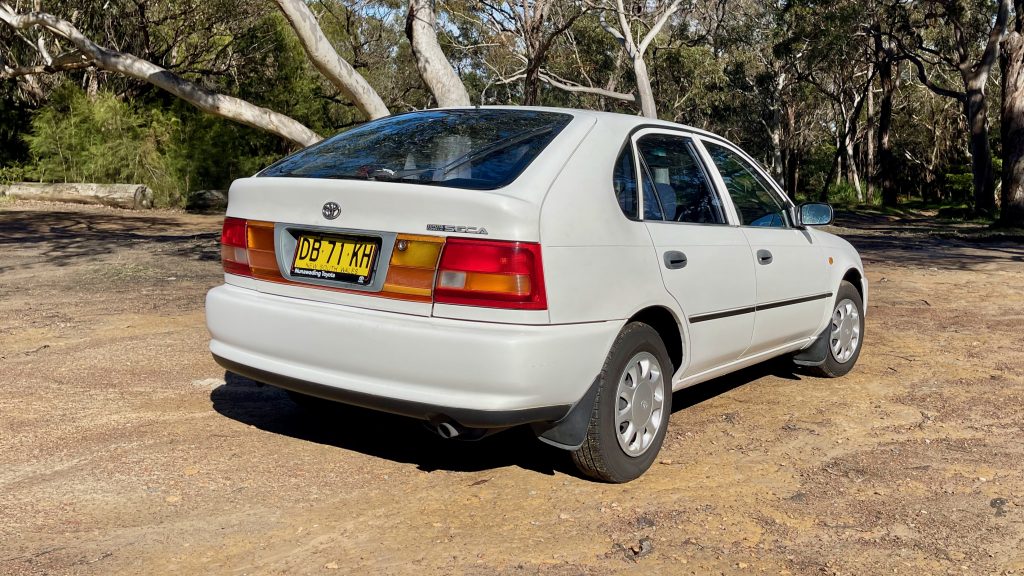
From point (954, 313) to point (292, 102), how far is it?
19.8 meters

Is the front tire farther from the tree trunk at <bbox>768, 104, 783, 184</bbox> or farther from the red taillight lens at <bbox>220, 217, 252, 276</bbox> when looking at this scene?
the tree trunk at <bbox>768, 104, 783, 184</bbox>

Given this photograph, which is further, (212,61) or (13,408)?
(212,61)

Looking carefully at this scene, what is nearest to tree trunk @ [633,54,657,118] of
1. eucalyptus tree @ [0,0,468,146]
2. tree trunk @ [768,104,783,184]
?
eucalyptus tree @ [0,0,468,146]

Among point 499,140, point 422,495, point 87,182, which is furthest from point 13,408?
point 87,182

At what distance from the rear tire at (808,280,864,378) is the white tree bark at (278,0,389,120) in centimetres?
639

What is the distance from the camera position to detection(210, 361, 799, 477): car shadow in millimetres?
4355

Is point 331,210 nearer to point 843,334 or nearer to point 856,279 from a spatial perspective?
point 843,334

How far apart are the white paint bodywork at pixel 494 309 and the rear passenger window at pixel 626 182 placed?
5 cm

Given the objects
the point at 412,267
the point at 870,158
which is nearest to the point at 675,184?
the point at 412,267

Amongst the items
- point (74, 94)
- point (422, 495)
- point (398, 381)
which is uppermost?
point (74, 94)

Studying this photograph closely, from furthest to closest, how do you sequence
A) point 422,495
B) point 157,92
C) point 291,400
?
point 157,92, point 291,400, point 422,495

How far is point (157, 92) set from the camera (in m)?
24.2

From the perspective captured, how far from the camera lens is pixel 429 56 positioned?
1150 cm

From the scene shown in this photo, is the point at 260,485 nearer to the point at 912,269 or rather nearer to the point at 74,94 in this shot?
the point at 912,269
